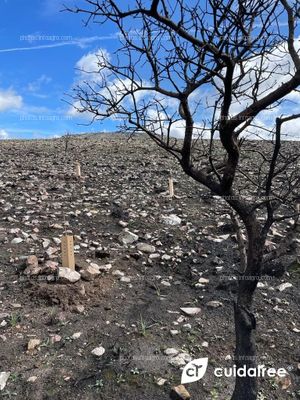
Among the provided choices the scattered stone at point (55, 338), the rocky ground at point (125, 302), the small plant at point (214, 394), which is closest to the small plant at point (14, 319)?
the rocky ground at point (125, 302)

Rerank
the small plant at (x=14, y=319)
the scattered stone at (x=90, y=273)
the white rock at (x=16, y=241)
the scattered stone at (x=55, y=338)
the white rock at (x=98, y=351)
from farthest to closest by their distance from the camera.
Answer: the white rock at (x=16, y=241) < the scattered stone at (x=90, y=273) < the small plant at (x=14, y=319) < the scattered stone at (x=55, y=338) < the white rock at (x=98, y=351)

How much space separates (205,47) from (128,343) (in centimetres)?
337

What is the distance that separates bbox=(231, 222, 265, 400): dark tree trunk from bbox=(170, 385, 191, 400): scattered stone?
45 centimetres

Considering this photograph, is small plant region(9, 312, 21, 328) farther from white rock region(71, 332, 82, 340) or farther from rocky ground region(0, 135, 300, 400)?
white rock region(71, 332, 82, 340)

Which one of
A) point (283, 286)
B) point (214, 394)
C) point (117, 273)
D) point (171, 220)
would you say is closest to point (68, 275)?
point (117, 273)

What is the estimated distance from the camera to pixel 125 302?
5555 millimetres

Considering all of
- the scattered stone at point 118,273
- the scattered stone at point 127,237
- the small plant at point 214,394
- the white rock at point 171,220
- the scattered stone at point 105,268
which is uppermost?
the white rock at point 171,220

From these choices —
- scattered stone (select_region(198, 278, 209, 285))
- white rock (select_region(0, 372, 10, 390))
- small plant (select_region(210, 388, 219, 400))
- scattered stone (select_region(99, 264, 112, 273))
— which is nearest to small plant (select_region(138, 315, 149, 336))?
small plant (select_region(210, 388, 219, 400))

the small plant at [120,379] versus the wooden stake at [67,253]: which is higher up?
the wooden stake at [67,253]

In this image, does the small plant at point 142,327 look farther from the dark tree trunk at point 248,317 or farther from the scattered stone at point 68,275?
the dark tree trunk at point 248,317

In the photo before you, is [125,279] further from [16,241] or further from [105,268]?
[16,241]

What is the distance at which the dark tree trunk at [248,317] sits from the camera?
3.76 m

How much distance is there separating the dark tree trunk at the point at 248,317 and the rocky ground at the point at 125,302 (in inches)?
17.6

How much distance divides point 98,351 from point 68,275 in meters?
1.36
